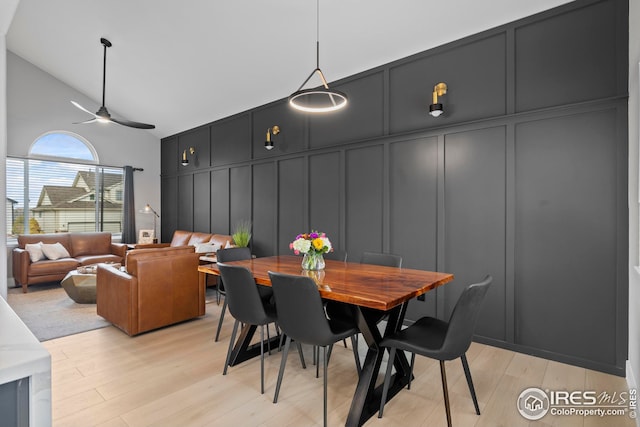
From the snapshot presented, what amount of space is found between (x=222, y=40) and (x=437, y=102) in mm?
2781

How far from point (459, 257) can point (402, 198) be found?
886mm

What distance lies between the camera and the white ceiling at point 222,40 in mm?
3244

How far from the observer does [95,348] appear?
9.97 ft

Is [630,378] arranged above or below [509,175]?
below

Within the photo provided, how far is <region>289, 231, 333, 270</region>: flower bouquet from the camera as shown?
101 inches

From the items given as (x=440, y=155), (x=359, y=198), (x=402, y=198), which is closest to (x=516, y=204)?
(x=440, y=155)

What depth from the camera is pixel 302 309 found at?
1.97 meters

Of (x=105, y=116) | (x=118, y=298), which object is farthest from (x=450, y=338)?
(x=105, y=116)

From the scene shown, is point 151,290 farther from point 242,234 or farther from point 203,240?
point 203,240

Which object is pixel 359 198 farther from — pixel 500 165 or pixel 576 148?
pixel 576 148

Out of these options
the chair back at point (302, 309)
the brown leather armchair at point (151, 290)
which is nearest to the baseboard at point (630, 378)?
the chair back at point (302, 309)

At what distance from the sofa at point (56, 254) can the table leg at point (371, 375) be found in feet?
18.1

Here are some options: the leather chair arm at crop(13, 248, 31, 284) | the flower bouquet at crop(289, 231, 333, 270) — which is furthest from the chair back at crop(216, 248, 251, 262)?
the leather chair arm at crop(13, 248, 31, 284)

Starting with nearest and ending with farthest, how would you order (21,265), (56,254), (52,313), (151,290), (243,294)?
(243,294) < (151,290) < (52,313) < (21,265) < (56,254)
